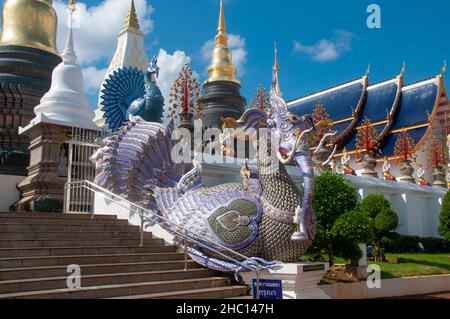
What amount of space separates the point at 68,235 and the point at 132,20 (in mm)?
19490

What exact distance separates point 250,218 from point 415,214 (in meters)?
14.7

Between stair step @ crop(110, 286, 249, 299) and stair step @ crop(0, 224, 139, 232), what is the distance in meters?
2.45

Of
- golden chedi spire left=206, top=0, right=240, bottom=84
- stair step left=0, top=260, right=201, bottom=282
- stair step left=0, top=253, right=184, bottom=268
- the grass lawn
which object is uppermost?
golden chedi spire left=206, top=0, right=240, bottom=84

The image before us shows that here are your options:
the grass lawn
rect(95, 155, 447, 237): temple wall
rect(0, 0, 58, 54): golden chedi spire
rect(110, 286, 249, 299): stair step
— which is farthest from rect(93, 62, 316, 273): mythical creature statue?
rect(0, 0, 58, 54): golden chedi spire

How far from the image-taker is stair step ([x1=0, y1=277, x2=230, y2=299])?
18.9ft

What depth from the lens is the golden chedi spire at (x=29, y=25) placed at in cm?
1966

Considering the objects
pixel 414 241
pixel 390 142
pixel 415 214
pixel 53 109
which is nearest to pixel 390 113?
pixel 390 142

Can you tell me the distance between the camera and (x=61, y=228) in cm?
819

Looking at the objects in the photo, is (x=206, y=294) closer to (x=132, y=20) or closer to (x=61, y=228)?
(x=61, y=228)

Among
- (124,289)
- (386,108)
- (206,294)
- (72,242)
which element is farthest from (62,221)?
(386,108)

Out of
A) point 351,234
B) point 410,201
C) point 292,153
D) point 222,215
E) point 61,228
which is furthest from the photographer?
point 410,201

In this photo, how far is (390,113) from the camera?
31828 millimetres

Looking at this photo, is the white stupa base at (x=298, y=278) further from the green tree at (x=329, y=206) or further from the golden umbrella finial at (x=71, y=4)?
the golden umbrella finial at (x=71, y=4)

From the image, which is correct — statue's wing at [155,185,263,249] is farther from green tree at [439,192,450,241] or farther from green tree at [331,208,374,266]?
green tree at [439,192,450,241]
